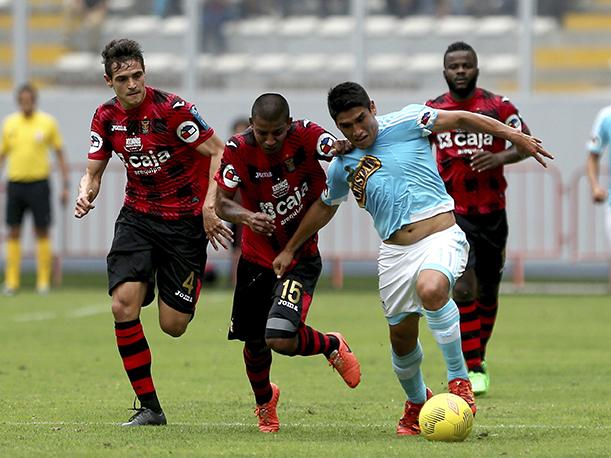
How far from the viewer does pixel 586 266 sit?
22.7 m

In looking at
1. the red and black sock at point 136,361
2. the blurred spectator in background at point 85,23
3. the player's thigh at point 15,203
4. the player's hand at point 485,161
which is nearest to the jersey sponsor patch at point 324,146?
the red and black sock at point 136,361

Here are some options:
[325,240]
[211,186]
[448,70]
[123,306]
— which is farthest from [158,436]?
[325,240]

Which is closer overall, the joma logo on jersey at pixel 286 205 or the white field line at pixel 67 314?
the joma logo on jersey at pixel 286 205

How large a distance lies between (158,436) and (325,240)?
45.3 feet

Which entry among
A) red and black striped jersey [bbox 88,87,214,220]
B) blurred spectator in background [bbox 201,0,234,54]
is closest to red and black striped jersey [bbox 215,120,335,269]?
red and black striped jersey [bbox 88,87,214,220]

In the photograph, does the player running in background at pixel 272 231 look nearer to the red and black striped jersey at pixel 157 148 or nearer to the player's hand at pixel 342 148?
the player's hand at pixel 342 148

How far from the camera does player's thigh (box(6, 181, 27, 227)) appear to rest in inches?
777

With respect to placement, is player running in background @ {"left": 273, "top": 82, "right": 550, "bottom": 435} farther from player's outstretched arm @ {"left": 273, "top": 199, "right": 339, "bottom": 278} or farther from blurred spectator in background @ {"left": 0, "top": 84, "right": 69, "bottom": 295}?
blurred spectator in background @ {"left": 0, "top": 84, "right": 69, "bottom": 295}

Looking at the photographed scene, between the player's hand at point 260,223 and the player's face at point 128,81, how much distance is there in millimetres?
1179

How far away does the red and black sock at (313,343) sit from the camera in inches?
347

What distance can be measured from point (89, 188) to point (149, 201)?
17.1 inches

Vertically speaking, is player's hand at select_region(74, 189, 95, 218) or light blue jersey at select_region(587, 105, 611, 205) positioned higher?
light blue jersey at select_region(587, 105, 611, 205)

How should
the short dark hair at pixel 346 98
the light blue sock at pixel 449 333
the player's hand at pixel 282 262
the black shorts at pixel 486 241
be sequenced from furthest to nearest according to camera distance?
1. the black shorts at pixel 486 241
2. the player's hand at pixel 282 262
3. the light blue sock at pixel 449 333
4. the short dark hair at pixel 346 98

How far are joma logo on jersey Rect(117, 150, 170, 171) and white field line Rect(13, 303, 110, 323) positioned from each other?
7.60m
